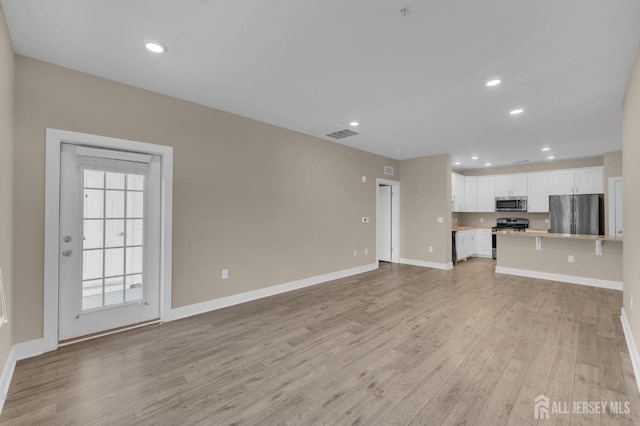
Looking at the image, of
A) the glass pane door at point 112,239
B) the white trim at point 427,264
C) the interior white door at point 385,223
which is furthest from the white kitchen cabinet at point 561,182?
the glass pane door at point 112,239

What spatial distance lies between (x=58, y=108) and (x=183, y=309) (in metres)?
2.44

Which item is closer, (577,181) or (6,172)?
(6,172)

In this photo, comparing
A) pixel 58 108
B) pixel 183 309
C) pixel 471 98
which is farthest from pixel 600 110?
pixel 58 108

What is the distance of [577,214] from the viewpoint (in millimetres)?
6367

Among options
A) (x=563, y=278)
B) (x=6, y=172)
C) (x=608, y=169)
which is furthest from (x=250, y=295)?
(x=608, y=169)

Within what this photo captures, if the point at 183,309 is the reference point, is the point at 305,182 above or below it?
above

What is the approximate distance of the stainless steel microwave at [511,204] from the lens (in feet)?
24.4

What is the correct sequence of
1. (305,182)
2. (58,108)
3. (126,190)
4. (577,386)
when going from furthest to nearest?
(305,182) < (126,190) < (58,108) < (577,386)

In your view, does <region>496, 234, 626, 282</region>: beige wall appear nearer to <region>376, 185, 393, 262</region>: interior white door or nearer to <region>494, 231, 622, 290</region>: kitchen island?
<region>494, 231, 622, 290</region>: kitchen island

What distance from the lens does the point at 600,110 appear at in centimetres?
364

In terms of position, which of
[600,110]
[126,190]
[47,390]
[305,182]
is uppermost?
[600,110]

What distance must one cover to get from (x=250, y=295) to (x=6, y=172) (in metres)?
2.82

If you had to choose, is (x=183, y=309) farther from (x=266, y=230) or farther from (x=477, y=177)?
(x=477, y=177)

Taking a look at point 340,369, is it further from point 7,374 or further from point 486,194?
point 486,194
